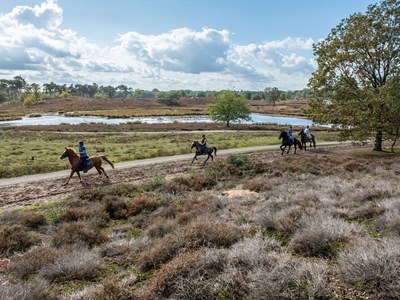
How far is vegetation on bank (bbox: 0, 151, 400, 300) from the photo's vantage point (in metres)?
5.34

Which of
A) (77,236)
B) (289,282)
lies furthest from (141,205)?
(289,282)

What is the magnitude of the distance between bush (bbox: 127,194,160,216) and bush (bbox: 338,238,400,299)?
28.3 feet

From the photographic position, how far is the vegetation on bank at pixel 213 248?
17.5 feet

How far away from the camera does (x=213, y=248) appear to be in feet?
23.2

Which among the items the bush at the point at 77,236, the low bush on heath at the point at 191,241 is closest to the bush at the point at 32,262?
the bush at the point at 77,236

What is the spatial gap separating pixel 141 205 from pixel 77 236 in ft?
12.4

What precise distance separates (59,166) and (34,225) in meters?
14.3

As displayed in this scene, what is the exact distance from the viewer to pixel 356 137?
27750mm

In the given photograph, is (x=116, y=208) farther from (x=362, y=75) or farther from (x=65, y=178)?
(x=362, y=75)

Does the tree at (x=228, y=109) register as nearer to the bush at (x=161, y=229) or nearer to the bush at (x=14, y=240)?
the bush at (x=161, y=229)

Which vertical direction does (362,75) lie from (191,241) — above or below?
above

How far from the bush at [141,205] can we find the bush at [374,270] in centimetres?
862

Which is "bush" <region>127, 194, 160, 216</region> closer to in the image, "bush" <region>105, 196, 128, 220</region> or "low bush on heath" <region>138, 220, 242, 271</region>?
"bush" <region>105, 196, 128, 220</region>

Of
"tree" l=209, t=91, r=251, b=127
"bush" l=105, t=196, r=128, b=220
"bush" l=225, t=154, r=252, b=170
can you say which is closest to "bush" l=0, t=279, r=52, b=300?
"bush" l=105, t=196, r=128, b=220
